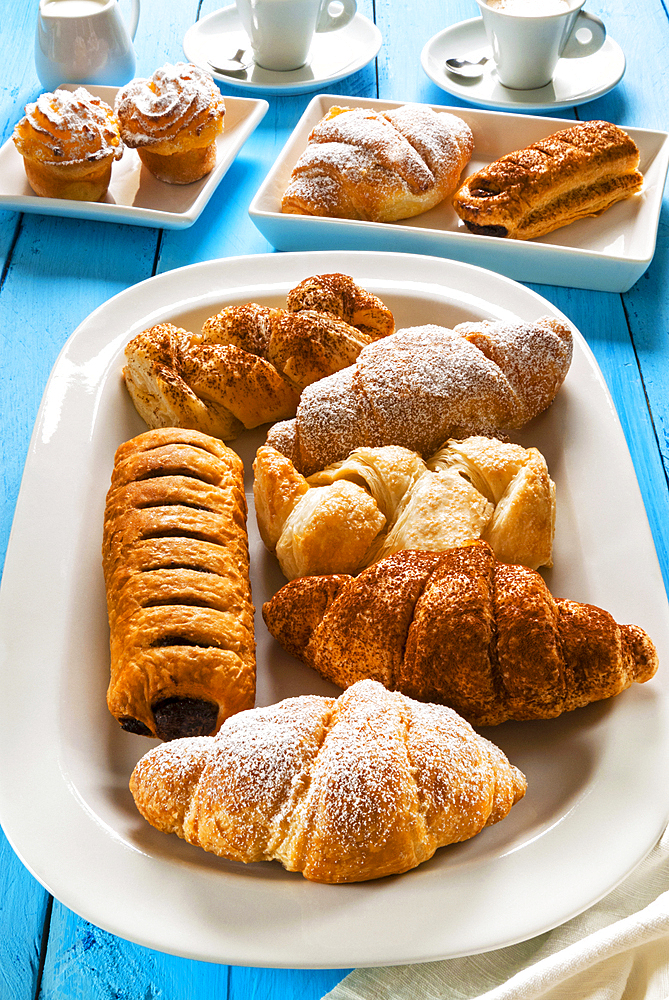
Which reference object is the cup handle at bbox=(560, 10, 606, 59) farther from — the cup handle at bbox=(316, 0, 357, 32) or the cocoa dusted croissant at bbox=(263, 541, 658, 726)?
the cocoa dusted croissant at bbox=(263, 541, 658, 726)

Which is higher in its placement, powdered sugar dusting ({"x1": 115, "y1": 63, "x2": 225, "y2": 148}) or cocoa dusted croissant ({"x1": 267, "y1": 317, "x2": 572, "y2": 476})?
powdered sugar dusting ({"x1": 115, "y1": 63, "x2": 225, "y2": 148})

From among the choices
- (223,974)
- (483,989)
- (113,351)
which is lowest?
(223,974)

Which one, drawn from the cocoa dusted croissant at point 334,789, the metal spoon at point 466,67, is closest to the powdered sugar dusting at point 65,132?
the metal spoon at point 466,67

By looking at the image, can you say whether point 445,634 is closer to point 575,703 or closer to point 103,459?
point 575,703

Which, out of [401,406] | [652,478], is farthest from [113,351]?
[652,478]

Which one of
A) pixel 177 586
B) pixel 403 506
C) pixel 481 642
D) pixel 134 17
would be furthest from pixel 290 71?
pixel 481 642

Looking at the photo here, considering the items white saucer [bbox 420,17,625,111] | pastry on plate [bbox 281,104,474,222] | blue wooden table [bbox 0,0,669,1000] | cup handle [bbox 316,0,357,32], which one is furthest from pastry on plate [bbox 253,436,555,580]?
cup handle [bbox 316,0,357,32]
